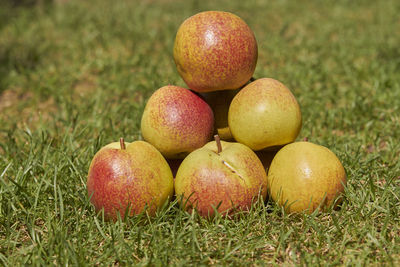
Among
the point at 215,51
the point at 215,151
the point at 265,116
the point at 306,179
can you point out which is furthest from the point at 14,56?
the point at 306,179

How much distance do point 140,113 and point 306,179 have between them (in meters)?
1.91

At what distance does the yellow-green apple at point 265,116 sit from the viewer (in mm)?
2250

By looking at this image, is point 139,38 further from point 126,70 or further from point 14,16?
point 14,16

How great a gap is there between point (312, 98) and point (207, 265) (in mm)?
2690

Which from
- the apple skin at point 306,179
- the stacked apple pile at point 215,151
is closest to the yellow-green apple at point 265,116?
the stacked apple pile at point 215,151

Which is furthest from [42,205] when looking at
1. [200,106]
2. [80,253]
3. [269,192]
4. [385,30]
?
[385,30]

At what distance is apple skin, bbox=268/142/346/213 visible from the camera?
217cm

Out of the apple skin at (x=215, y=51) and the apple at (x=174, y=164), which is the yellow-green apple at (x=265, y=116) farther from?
the apple at (x=174, y=164)

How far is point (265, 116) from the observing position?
7.34 feet

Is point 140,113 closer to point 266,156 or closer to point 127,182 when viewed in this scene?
point 266,156

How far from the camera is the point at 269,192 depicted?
7.55 ft

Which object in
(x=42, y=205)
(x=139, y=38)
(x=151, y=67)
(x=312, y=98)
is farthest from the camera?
(x=139, y=38)

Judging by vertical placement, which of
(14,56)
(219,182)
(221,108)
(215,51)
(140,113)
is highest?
(215,51)

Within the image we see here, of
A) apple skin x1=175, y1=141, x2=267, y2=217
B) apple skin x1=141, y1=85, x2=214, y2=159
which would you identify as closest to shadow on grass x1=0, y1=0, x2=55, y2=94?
apple skin x1=141, y1=85, x2=214, y2=159
